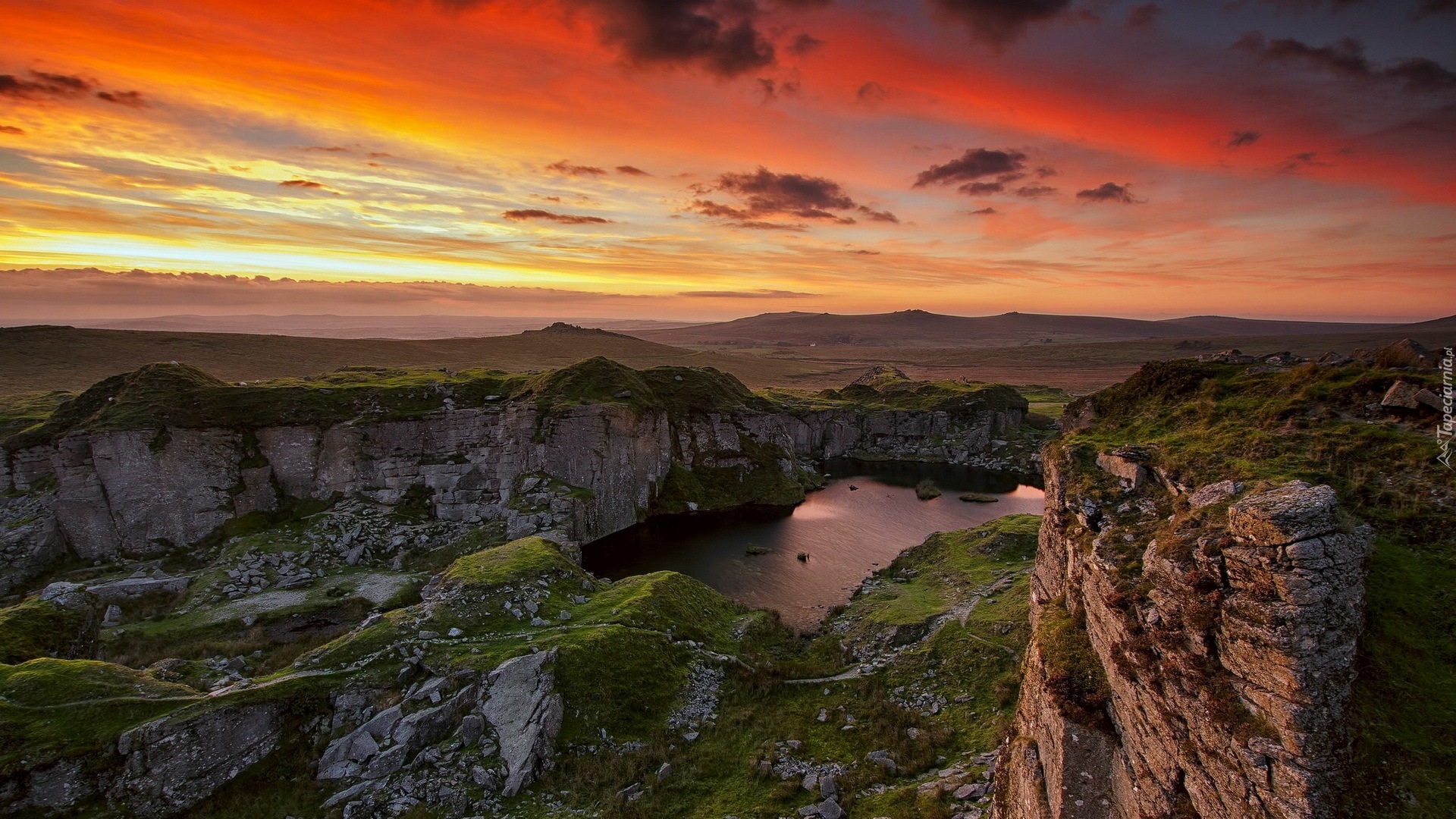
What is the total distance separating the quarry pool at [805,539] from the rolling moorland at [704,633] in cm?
391

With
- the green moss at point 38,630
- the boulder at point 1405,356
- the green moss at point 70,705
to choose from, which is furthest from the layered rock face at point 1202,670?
the green moss at point 38,630

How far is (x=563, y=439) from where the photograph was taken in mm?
54469

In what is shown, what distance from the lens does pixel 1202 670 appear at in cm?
1148

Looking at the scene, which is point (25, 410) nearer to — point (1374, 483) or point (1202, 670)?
point (1202, 670)

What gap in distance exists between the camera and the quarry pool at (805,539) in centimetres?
4384

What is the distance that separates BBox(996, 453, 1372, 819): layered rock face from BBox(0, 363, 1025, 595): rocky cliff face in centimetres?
3950

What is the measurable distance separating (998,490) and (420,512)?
62203 mm

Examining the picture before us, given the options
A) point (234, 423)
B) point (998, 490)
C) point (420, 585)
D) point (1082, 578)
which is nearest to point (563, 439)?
point (420, 585)

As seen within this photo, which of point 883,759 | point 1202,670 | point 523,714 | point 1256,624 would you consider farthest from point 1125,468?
point 523,714

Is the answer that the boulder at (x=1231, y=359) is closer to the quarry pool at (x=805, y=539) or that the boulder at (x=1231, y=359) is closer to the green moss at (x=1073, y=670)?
the green moss at (x=1073, y=670)

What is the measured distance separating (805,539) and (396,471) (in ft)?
117

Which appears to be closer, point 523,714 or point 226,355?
point 523,714

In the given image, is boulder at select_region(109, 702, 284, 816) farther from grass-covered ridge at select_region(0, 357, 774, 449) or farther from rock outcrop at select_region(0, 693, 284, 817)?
grass-covered ridge at select_region(0, 357, 774, 449)

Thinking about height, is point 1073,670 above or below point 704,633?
above
